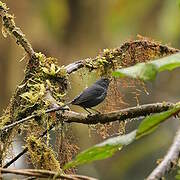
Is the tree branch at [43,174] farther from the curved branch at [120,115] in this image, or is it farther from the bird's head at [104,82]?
the bird's head at [104,82]

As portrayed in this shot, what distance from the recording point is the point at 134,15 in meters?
5.18

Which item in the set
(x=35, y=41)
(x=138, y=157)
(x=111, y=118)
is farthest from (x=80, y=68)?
(x=138, y=157)

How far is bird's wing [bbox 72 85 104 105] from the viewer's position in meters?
2.04

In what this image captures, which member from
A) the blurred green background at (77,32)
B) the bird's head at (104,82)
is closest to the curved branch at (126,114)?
the bird's head at (104,82)

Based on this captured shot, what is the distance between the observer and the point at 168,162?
955 millimetres

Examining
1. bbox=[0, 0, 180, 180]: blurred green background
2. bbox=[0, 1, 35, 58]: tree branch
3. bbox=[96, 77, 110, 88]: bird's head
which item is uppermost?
bbox=[0, 0, 180, 180]: blurred green background

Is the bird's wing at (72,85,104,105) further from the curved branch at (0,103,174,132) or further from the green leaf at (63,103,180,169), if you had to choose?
the green leaf at (63,103,180,169)

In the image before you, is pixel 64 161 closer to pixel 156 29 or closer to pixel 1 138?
pixel 1 138

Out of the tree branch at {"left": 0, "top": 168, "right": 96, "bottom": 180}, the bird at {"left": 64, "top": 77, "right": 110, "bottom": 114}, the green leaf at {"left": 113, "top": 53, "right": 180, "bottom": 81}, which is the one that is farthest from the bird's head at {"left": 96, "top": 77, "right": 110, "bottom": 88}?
the green leaf at {"left": 113, "top": 53, "right": 180, "bottom": 81}

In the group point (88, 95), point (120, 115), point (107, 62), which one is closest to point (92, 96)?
point (88, 95)

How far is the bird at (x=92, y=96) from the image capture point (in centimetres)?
205

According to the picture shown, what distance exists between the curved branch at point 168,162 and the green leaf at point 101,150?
0.07 metres

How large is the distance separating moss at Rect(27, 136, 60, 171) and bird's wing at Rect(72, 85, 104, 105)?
0.69 feet

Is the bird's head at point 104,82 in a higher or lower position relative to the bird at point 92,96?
higher
